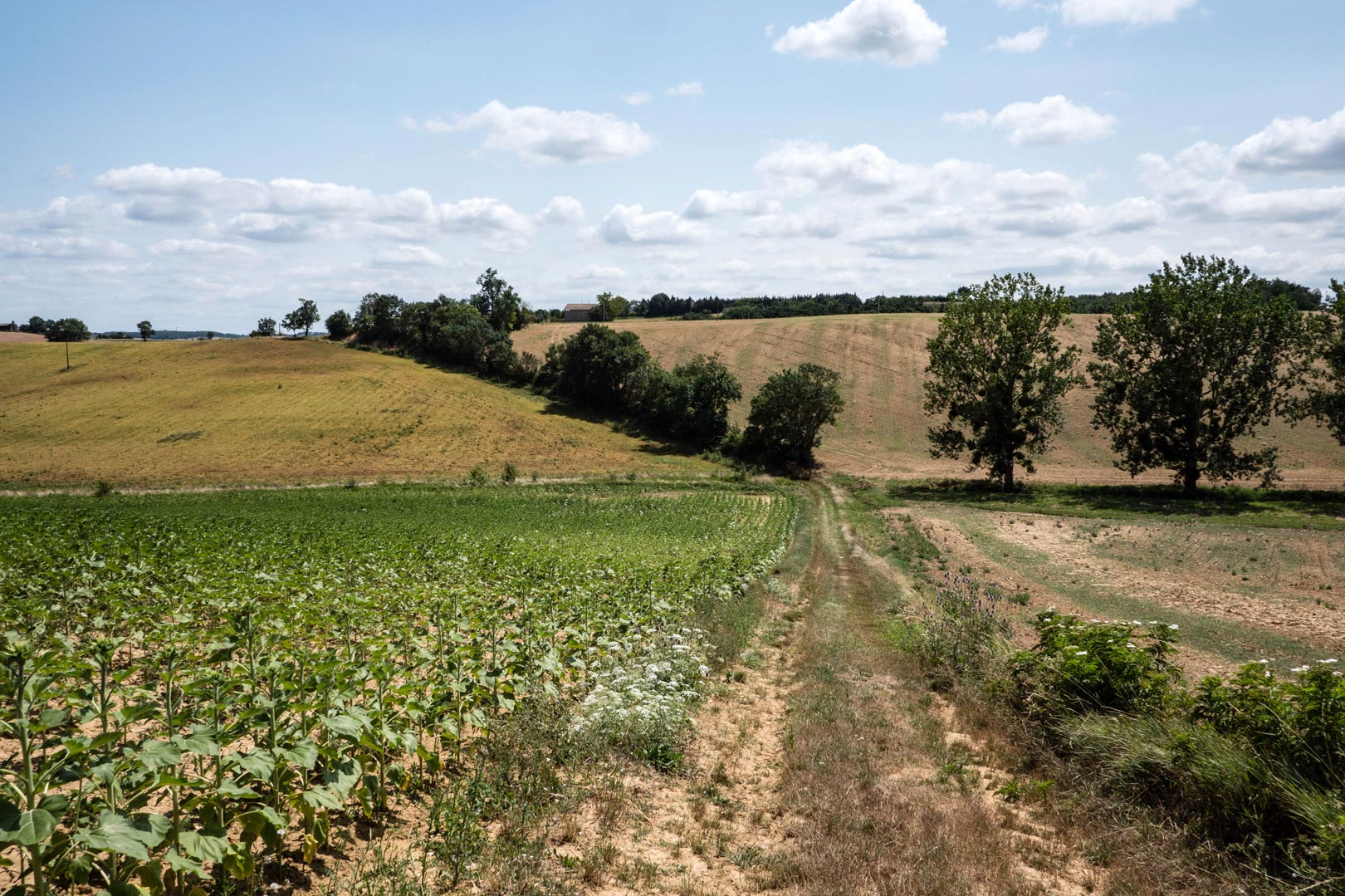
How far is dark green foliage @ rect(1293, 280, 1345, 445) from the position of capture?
4488 centimetres

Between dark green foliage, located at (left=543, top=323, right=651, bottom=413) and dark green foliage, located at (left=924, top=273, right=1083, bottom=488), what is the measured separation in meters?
34.7

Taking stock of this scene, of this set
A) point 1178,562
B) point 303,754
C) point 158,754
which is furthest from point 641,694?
point 1178,562

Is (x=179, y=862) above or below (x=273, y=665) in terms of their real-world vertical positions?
below

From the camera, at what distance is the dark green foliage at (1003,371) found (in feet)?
168

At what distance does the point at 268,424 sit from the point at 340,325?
6381 centimetres

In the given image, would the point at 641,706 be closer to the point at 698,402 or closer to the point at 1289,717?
the point at 1289,717

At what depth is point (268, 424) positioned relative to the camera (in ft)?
227

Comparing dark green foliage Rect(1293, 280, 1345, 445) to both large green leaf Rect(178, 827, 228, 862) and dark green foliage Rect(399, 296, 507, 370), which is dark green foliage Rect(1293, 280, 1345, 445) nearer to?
large green leaf Rect(178, 827, 228, 862)

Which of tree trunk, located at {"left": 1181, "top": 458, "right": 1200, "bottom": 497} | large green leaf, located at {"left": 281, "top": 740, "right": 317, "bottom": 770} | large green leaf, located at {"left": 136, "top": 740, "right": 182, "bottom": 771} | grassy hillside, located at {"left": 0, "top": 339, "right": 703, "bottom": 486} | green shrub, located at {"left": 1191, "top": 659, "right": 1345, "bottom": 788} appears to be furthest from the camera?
grassy hillside, located at {"left": 0, "top": 339, "right": 703, "bottom": 486}

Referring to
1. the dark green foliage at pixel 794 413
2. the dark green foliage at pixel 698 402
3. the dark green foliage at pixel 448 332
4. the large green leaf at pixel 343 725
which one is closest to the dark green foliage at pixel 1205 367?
the dark green foliage at pixel 794 413

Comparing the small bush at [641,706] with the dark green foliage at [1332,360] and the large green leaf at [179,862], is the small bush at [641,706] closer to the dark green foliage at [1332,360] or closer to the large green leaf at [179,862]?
the large green leaf at [179,862]

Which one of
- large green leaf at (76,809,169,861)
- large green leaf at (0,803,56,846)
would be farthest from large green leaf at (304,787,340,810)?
large green leaf at (0,803,56,846)

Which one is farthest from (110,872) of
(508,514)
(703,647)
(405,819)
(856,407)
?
(856,407)

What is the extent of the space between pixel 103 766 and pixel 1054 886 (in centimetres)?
777
